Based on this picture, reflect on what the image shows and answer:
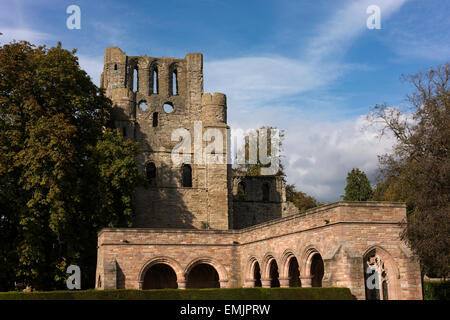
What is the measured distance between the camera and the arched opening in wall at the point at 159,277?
106 feet

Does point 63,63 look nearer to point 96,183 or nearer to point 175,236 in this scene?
point 96,183

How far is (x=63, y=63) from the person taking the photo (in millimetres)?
34906

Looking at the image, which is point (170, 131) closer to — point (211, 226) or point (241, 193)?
point (211, 226)

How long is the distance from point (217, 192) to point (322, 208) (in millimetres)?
17602

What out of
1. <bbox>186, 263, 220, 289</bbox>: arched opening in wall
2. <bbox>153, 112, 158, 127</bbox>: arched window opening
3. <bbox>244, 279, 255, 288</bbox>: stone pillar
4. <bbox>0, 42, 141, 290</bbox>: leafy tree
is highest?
<bbox>153, 112, 158, 127</bbox>: arched window opening

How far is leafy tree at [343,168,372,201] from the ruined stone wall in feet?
96.0

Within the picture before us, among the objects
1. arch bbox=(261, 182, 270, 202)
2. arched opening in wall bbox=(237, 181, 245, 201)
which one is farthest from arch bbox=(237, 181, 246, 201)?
arch bbox=(261, 182, 270, 202)

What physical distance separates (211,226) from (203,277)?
24.2ft

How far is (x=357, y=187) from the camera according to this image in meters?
58.4

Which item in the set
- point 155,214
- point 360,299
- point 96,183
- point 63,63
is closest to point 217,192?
point 155,214

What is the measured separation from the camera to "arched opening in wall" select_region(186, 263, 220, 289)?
3259 centimetres

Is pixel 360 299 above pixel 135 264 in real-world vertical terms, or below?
below

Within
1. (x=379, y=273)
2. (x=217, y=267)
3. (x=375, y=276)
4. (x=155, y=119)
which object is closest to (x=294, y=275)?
(x=217, y=267)

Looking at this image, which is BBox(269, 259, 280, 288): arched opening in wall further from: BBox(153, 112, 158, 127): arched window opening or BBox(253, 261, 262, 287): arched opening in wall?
BBox(153, 112, 158, 127): arched window opening
